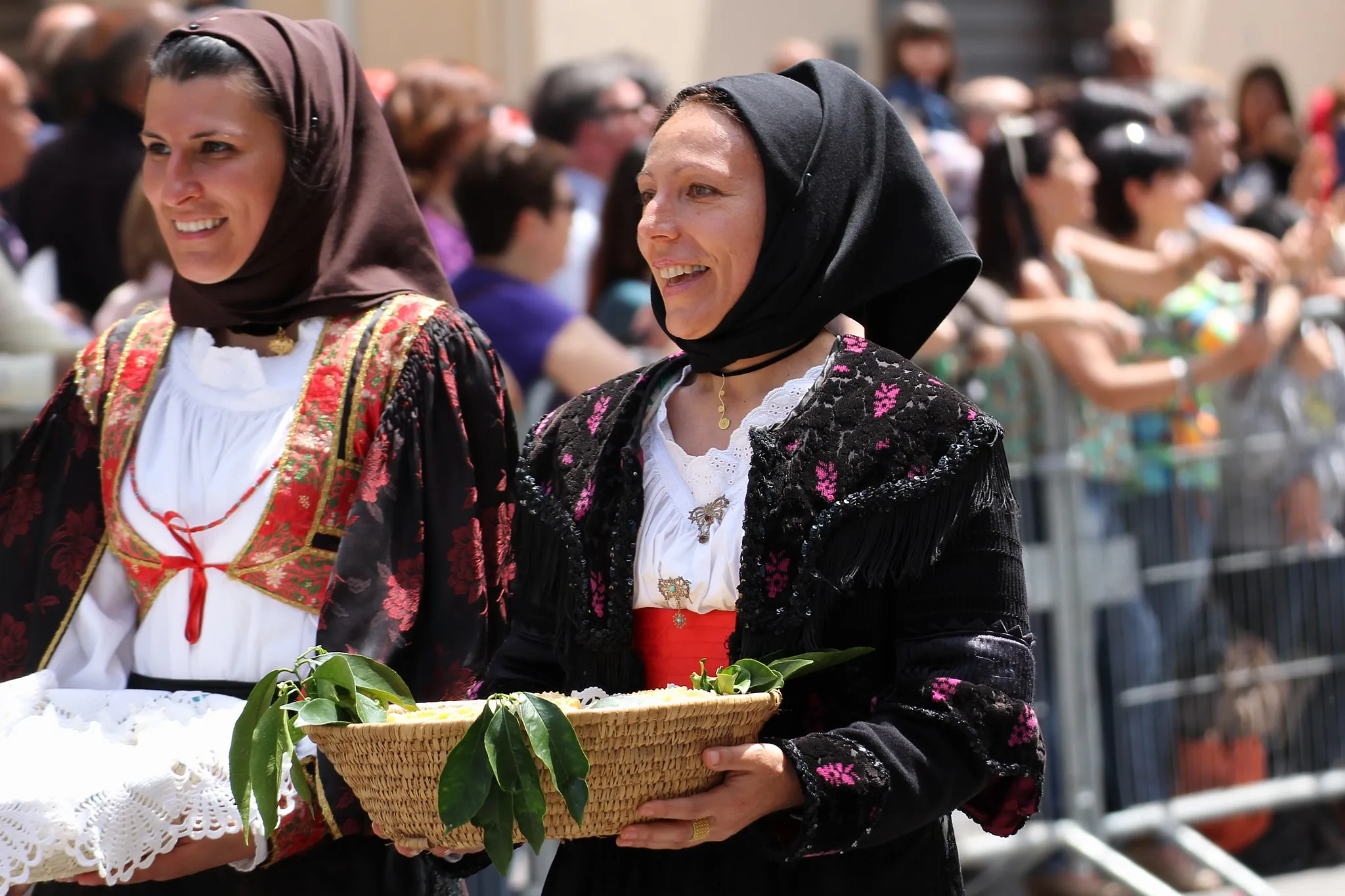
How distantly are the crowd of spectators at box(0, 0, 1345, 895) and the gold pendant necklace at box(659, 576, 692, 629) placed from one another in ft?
8.34

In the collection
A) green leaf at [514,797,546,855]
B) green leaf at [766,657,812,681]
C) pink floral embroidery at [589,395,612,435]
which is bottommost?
green leaf at [514,797,546,855]

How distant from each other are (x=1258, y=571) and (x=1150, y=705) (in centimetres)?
66

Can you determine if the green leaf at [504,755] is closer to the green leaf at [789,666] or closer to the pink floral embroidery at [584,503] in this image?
the green leaf at [789,666]

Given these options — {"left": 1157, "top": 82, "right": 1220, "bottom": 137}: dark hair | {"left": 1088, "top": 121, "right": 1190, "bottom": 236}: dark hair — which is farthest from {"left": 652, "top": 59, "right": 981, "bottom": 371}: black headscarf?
{"left": 1157, "top": 82, "right": 1220, "bottom": 137}: dark hair

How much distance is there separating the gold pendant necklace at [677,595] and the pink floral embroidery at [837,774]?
0.32 m

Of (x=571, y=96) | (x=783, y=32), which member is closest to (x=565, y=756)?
(x=571, y=96)

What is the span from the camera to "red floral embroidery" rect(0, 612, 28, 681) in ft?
9.61

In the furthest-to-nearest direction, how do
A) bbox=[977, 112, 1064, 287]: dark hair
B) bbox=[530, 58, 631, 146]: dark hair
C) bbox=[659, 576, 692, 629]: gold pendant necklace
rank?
bbox=[530, 58, 631, 146]: dark hair, bbox=[977, 112, 1064, 287]: dark hair, bbox=[659, 576, 692, 629]: gold pendant necklace

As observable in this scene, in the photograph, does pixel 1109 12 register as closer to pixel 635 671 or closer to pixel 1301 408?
pixel 1301 408

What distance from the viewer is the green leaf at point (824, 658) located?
2.26 meters

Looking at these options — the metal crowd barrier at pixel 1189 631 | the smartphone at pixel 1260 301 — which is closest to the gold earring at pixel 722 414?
the metal crowd barrier at pixel 1189 631

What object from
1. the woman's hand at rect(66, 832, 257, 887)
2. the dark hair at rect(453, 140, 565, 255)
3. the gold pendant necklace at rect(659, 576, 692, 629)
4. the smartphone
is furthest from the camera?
the smartphone

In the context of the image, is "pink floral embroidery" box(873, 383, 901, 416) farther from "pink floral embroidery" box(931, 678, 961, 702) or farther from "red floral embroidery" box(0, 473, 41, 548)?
"red floral embroidery" box(0, 473, 41, 548)

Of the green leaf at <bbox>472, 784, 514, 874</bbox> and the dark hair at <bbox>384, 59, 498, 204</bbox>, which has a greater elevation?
the dark hair at <bbox>384, 59, 498, 204</bbox>
